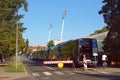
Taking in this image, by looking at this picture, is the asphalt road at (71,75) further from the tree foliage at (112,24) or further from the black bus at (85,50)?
the tree foliage at (112,24)

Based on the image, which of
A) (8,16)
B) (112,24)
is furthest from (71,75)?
(8,16)

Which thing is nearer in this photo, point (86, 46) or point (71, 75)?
point (71, 75)

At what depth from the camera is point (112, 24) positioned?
4722 centimetres

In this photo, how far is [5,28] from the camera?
195 ft

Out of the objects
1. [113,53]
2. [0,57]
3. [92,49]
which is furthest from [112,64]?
[0,57]

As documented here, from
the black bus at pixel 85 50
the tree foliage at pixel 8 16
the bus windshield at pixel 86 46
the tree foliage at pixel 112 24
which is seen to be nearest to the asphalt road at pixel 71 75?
the black bus at pixel 85 50

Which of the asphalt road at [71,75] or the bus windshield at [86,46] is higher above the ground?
the bus windshield at [86,46]

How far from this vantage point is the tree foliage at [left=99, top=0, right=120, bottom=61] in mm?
46250

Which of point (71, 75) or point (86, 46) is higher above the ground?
point (86, 46)

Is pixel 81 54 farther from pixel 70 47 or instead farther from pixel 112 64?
pixel 112 64

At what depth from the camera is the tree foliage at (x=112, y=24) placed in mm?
46250

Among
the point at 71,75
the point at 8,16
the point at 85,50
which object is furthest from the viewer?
the point at 8,16

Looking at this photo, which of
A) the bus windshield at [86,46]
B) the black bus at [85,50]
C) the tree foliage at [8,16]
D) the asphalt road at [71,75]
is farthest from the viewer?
the tree foliage at [8,16]

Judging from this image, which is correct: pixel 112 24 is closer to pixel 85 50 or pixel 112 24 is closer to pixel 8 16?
pixel 85 50
